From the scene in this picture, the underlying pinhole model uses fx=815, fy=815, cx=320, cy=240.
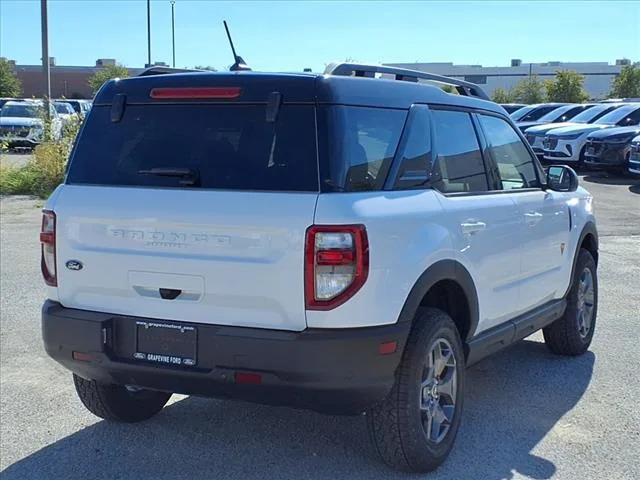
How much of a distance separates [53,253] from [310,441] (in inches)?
68.6

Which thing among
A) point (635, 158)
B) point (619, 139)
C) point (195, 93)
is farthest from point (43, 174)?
point (195, 93)

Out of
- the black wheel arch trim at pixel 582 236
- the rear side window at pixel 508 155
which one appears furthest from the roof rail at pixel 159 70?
the black wheel arch trim at pixel 582 236

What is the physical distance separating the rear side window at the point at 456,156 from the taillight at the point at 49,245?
196cm

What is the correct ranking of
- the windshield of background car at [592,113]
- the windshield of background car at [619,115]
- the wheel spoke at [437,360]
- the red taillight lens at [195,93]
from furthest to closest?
the windshield of background car at [592,113]
the windshield of background car at [619,115]
the wheel spoke at [437,360]
the red taillight lens at [195,93]

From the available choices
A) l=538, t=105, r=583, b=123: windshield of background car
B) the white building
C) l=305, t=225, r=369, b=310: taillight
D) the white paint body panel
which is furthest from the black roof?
the white building

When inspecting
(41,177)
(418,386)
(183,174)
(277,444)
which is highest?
(183,174)

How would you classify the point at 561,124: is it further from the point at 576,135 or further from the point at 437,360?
the point at 437,360

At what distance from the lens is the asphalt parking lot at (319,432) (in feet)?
13.9

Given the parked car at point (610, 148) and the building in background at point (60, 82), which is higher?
the building in background at point (60, 82)

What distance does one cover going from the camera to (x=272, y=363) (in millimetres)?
3596

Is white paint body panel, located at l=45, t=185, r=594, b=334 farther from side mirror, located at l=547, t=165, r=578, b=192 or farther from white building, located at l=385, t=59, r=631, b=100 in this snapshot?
white building, located at l=385, t=59, r=631, b=100

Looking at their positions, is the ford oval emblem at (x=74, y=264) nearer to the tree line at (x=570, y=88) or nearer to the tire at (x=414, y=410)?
the tire at (x=414, y=410)

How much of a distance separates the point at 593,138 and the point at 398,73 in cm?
1712

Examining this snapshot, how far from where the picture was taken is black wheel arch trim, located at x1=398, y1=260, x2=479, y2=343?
3805mm
